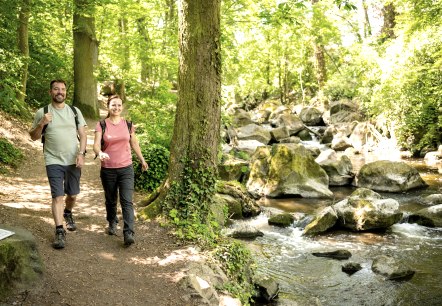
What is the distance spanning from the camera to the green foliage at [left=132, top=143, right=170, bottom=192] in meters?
9.73

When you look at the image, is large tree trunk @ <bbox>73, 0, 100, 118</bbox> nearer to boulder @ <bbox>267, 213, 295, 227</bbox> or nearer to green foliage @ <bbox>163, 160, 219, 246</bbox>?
boulder @ <bbox>267, 213, 295, 227</bbox>

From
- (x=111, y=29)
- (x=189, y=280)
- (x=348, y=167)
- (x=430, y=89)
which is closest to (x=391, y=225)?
(x=348, y=167)

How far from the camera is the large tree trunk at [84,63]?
1618cm

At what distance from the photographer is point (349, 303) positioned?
6.64 m

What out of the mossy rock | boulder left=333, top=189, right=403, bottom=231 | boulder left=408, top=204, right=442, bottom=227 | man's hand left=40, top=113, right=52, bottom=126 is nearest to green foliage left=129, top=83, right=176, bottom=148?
boulder left=333, top=189, right=403, bottom=231

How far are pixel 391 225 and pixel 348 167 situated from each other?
16.4ft

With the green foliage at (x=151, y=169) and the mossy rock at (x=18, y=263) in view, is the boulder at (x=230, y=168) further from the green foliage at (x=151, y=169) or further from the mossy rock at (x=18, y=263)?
the mossy rock at (x=18, y=263)

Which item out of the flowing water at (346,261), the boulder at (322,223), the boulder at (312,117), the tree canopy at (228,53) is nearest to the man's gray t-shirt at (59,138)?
the tree canopy at (228,53)

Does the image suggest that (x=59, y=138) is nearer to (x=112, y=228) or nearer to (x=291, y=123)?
(x=112, y=228)

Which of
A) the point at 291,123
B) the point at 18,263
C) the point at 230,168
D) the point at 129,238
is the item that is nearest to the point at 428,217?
the point at 230,168

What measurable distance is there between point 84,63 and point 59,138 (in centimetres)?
1225

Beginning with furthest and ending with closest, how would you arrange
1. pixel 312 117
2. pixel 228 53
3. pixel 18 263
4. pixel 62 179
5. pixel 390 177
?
1. pixel 312 117
2. pixel 390 177
3. pixel 228 53
4. pixel 62 179
5. pixel 18 263

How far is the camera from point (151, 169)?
9.77 meters

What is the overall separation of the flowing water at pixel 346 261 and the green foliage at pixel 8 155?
17.8ft
